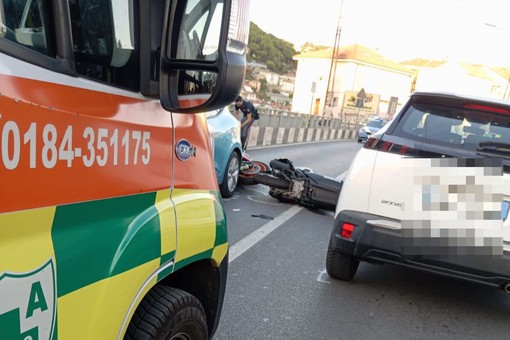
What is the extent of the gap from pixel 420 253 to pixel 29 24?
3.08 m

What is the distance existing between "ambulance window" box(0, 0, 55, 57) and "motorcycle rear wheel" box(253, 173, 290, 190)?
579 cm

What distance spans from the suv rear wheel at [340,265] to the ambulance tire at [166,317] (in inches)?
88.0

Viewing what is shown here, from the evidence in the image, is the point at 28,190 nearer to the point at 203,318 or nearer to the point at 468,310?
the point at 203,318

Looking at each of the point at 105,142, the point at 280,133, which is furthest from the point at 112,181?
the point at 280,133

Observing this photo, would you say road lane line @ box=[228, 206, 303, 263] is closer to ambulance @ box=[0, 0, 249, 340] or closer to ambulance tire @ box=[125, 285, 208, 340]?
ambulance tire @ box=[125, 285, 208, 340]

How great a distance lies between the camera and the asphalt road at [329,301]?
3.40 metres

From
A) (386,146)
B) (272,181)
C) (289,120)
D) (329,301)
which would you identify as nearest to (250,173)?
(272,181)

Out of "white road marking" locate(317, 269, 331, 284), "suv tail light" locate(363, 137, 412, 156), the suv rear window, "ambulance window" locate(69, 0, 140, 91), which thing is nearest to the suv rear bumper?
"suv tail light" locate(363, 137, 412, 156)

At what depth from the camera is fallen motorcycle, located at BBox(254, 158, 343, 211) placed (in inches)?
269

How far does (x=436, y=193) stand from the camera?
A: 135 inches

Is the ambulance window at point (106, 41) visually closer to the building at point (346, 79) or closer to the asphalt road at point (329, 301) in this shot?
the asphalt road at point (329, 301)

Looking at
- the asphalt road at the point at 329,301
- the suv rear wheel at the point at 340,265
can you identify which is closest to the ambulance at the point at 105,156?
the asphalt road at the point at 329,301

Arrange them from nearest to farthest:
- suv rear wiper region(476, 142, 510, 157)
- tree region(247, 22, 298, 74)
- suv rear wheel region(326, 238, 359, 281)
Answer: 1. suv rear wiper region(476, 142, 510, 157)
2. suv rear wheel region(326, 238, 359, 281)
3. tree region(247, 22, 298, 74)

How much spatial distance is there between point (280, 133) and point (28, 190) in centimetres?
1634
